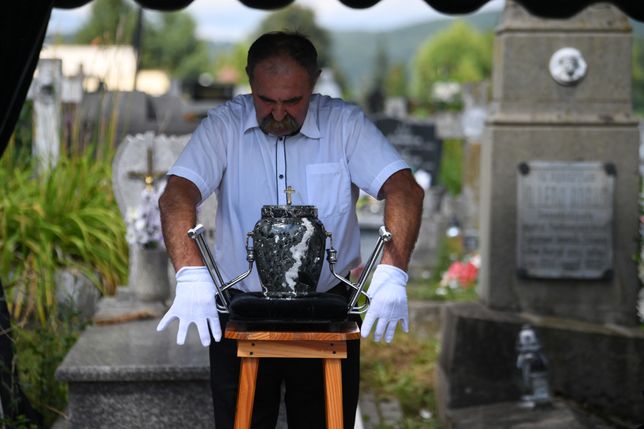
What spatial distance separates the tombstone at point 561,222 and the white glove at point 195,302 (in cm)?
337

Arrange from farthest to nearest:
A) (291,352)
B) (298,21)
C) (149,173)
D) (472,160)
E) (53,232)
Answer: (298,21), (472,160), (53,232), (149,173), (291,352)

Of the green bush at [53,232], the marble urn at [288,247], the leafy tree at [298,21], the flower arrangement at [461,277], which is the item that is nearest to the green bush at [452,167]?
the flower arrangement at [461,277]

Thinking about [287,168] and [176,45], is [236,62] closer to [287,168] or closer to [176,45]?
[176,45]

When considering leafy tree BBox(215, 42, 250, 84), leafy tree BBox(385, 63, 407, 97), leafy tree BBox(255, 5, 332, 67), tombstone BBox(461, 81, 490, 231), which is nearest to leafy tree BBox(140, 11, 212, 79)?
leafy tree BBox(215, 42, 250, 84)

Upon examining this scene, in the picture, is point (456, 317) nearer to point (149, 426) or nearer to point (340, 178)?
point (149, 426)

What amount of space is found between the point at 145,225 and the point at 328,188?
2988mm

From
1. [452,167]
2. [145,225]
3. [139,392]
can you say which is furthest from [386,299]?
[452,167]

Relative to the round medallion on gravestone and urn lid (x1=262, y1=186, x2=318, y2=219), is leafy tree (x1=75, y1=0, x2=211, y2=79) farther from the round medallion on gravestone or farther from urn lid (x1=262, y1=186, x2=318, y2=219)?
urn lid (x1=262, y1=186, x2=318, y2=219)

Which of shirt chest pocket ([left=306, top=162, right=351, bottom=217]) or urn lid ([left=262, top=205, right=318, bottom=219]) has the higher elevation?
shirt chest pocket ([left=306, top=162, right=351, bottom=217])

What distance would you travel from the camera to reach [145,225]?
649 cm

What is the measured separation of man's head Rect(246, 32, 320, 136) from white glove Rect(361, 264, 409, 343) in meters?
0.58

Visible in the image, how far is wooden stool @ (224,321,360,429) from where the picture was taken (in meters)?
3.23

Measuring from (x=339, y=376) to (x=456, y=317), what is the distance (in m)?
3.35

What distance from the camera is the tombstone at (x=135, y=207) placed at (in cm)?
631
